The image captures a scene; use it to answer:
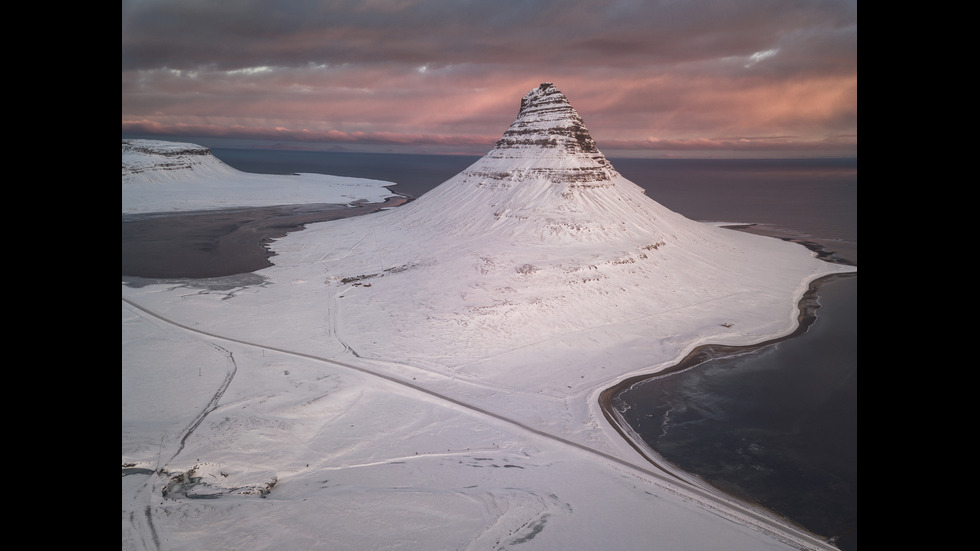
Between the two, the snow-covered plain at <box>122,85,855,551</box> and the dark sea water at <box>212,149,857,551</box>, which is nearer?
the snow-covered plain at <box>122,85,855,551</box>

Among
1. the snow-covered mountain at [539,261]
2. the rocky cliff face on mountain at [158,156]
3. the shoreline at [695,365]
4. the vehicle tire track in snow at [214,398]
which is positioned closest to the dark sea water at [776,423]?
the shoreline at [695,365]

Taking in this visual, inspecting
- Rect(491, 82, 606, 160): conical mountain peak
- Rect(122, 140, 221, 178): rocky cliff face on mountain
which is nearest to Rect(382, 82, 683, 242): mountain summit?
Rect(491, 82, 606, 160): conical mountain peak

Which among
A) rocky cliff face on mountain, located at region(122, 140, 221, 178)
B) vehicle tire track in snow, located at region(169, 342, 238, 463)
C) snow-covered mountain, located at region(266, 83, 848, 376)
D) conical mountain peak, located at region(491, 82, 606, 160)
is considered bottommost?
vehicle tire track in snow, located at region(169, 342, 238, 463)

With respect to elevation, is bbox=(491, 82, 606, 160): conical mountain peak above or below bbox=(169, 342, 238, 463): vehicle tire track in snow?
above

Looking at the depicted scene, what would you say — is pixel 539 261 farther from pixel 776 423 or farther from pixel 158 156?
pixel 158 156

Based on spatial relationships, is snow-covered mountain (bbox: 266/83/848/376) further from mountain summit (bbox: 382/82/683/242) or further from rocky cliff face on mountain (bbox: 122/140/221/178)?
rocky cliff face on mountain (bbox: 122/140/221/178)

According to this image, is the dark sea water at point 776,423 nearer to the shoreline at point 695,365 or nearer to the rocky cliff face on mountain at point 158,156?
the shoreline at point 695,365
